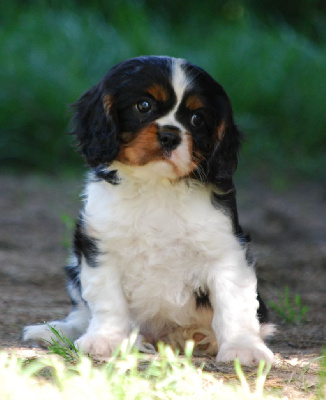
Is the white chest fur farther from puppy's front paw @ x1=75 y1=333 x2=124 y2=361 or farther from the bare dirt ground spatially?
the bare dirt ground

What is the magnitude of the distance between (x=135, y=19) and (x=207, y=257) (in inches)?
366

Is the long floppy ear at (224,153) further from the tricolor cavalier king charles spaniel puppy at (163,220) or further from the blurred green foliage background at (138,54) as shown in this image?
the blurred green foliage background at (138,54)

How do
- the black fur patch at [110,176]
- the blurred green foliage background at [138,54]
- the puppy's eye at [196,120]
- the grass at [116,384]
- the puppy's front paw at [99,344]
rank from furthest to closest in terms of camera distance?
the blurred green foliage background at [138,54] → the black fur patch at [110,176] → the puppy's eye at [196,120] → the puppy's front paw at [99,344] → the grass at [116,384]

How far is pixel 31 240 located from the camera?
7.17 m

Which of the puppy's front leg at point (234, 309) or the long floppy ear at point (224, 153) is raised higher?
the long floppy ear at point (224, 153)

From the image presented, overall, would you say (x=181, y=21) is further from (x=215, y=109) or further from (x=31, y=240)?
(x=215, y=109)

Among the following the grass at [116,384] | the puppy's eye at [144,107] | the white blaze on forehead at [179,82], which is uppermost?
the white blaze on forehead at [179,82]

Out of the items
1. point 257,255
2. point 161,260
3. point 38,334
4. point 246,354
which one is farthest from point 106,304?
point 257,255

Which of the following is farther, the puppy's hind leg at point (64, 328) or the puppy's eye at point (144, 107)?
the puppy's hind leg at point (64, 328)

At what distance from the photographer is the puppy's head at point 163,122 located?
3531 millimetres

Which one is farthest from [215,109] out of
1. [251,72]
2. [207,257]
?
[251,72]

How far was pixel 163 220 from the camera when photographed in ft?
12.4

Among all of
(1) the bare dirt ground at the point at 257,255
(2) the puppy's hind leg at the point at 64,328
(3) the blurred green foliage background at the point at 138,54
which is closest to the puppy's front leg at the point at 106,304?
(2) the puppy's hind leg at the point at 64,328

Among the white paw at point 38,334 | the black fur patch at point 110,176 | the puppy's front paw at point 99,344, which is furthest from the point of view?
the white paw at point 38,334
